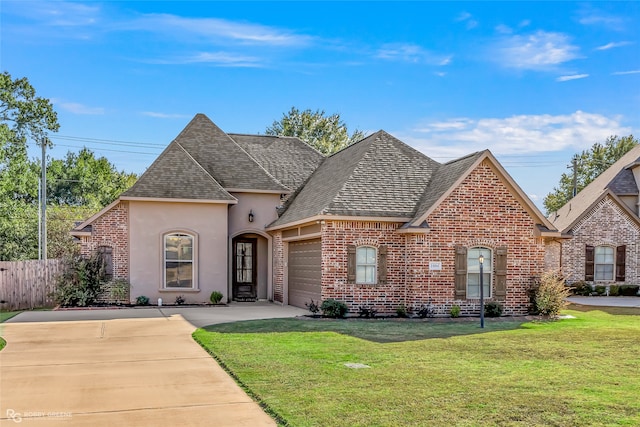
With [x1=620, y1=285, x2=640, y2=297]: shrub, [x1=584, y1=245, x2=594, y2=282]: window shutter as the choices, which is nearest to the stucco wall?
[x1=584, y1=245, x2=594, y2=282]: window shutter

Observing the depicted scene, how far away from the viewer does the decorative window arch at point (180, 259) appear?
22.2m

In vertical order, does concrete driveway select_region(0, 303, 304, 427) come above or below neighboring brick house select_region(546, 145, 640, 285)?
below

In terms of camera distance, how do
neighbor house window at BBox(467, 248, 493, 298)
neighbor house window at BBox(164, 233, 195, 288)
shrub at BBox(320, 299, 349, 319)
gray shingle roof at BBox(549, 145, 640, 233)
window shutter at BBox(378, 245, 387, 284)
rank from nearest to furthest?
shrub at BBox(320, 299, 349, 319) → window shutter at BBox(378, 245, 387, 284) → neighbor house window at BBox(467, 248, 493, 298) → neighbor house window at BBox(164, 233, 195, 288) → gray shingle roof at BBox(549, 145, 640, 233)

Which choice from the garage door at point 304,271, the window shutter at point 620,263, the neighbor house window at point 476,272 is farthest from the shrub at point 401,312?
the window shutter at point 620,263

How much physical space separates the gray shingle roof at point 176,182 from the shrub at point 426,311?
812cm

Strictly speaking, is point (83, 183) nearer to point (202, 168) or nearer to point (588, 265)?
point (202, 168)

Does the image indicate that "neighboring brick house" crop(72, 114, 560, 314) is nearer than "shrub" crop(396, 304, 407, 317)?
No

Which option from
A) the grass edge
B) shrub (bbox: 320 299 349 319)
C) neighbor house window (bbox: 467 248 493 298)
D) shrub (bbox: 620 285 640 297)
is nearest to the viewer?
the grass edge

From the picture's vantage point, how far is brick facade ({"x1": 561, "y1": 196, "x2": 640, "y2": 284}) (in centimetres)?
3002

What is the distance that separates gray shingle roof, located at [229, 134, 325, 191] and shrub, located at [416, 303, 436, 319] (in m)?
9.04

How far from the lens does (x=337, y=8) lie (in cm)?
1786

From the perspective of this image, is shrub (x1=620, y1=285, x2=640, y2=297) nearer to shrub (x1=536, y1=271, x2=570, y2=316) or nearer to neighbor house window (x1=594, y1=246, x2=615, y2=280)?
neighbor house window (x1=594, y1=246, x2=615, y2=280)

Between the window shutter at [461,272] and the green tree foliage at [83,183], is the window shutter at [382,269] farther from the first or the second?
the green tree foliage at [83,183]

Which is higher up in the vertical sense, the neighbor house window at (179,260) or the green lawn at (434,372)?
the neighbor house window at (179,260)
